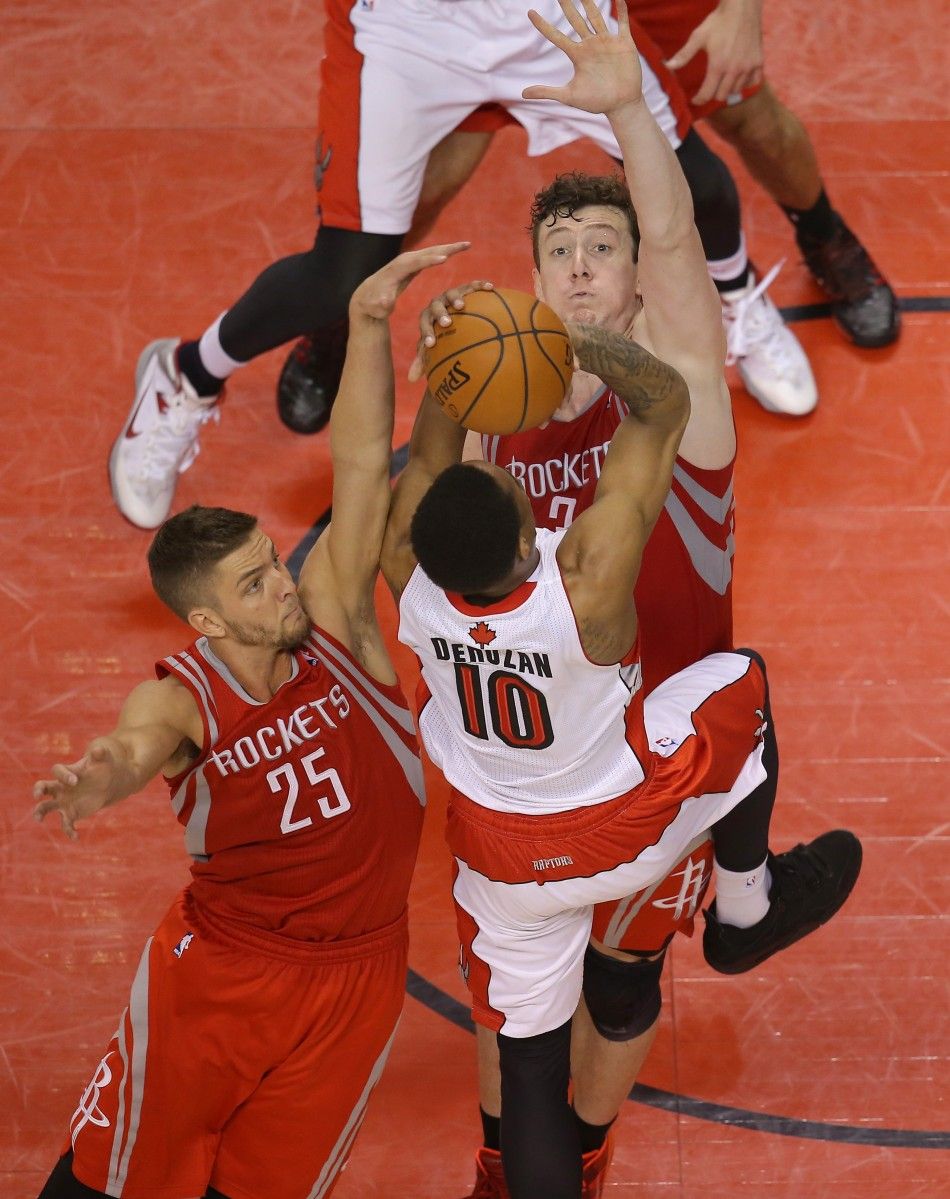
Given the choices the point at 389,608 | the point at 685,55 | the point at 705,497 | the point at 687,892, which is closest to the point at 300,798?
the point at 687,892

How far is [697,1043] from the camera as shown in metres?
4.49

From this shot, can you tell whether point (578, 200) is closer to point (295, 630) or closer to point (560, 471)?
point (560, 471)

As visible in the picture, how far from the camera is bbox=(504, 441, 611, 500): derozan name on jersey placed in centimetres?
377

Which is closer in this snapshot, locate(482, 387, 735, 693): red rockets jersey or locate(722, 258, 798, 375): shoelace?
locate(482, 387, 735, 693): red rockets jersey

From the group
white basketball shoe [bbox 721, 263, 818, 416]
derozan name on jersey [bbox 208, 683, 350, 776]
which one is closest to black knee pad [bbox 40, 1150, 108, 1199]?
derozan name on jersey [bbox 208, 683, 350, 776]

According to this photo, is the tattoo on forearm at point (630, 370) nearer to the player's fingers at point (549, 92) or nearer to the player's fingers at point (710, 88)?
the player's fingers at point (549, 92)

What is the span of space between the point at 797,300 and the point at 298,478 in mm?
2103

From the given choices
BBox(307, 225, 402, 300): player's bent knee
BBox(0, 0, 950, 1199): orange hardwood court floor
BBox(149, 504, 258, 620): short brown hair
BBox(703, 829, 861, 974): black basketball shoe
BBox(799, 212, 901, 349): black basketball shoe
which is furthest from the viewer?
BBox(799, 212, 901, 349): black basketball shoe

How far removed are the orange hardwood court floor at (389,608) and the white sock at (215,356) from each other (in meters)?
0.45

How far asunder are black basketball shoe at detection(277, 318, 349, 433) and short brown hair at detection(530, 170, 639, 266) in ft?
6.64

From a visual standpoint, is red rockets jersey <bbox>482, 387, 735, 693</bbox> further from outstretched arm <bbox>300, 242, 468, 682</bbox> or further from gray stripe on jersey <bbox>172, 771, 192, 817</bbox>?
gray stripe on jersey <bbox>172, 771, 192, 817</bbox>

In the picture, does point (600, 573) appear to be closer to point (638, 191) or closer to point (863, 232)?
point (638, 191)

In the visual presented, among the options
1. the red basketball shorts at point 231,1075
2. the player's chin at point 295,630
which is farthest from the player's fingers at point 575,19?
the red basketball shorts at point 231,1075

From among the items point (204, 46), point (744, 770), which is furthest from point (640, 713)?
point (204, 46)
